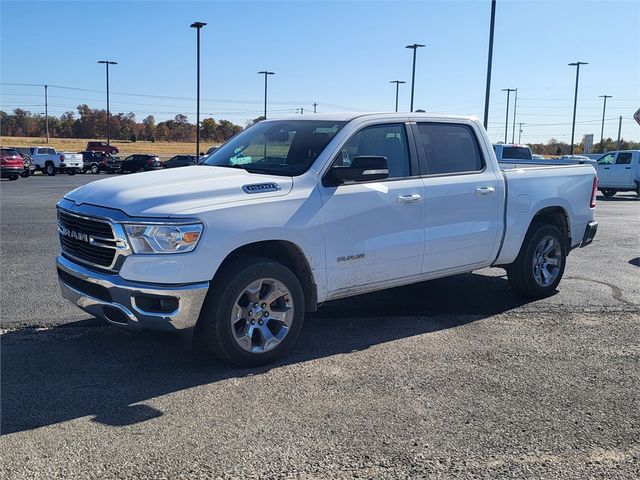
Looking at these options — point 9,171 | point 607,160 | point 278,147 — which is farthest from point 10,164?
point 278,147

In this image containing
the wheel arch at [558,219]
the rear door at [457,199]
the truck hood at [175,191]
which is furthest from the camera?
the wheel arch at [558,219]

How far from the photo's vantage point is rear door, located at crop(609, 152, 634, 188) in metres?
25.6

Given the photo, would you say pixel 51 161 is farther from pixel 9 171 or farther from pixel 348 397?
pixel 348 397

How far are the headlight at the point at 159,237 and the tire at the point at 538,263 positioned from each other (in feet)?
13.4

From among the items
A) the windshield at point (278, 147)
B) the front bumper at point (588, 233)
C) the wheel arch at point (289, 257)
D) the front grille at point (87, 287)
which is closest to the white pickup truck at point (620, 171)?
the front bumper at point (588, 233)

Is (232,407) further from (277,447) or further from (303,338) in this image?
(303,338)

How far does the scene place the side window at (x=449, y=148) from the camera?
20.0ft

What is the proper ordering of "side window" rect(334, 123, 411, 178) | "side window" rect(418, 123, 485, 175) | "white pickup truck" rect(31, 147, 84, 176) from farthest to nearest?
"white pickup truck" rect(31, 147, 84, 176) < "side window" rect(418, 123, 485, 175) < "side window" rect(334, 123, 411, 178)

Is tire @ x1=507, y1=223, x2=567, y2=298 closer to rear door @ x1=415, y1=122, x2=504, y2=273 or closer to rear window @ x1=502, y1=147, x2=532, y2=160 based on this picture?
rear door @ x1=415, y1=122, x2=504, y2=273

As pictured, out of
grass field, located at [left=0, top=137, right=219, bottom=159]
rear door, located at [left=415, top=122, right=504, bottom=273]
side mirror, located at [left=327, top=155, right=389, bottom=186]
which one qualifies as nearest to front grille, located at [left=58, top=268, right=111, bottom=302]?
side mirror, located at [left=327, top=155, right=389, bottom=186]

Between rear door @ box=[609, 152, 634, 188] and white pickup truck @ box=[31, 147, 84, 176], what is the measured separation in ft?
108

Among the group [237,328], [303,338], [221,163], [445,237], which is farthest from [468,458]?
[221,163]

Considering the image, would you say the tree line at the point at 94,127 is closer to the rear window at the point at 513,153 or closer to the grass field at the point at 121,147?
the grass field at the point at 121,147

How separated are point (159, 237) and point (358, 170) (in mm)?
1708
